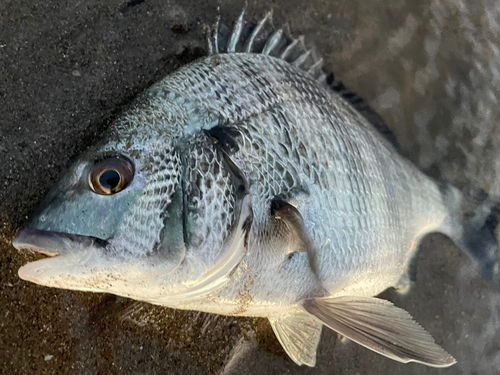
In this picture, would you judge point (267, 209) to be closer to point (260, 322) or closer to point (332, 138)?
point (332, 138)

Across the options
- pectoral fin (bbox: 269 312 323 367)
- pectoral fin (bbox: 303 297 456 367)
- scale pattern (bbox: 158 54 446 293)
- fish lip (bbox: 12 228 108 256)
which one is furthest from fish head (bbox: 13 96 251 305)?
pectoral fin (bbox: 269 312 323 367)

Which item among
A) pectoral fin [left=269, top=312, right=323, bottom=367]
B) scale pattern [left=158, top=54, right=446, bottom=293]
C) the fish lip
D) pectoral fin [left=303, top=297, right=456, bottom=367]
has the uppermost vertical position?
scale pattern [left=158, top=54, right=446, bottom=293]

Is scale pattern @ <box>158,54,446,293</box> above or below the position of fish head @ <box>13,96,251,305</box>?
above

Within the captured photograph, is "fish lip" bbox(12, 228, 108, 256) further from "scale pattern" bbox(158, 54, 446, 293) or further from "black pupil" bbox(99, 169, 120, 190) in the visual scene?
"scale pattern" bbox(158, 54, 446, 293)

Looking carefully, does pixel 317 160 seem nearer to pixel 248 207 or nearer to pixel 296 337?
pixel 248 207

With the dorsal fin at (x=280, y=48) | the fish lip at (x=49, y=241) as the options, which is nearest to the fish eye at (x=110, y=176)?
the fish lip at (x=49, y=241)

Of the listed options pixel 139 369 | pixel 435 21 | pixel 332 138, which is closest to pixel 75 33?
pixel 332 138

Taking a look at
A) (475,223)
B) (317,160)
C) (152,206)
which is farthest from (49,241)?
(475,223)

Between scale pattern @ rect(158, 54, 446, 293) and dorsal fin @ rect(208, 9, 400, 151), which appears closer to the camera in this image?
scale pattern @ rect(158, 54, 446, 293)

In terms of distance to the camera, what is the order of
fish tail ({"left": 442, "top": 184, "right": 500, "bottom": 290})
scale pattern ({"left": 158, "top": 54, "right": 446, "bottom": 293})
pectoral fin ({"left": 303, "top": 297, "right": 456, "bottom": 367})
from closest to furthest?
pectoral fin ({"left": 303, "top": 297, "right": 456, "bottom": 367}) < scale pattern ({"left": 158, "top": 54, "right": 446, "bottom": 293}) < fish tail ({"left": 442, "top": 184, "right": 500, "bottom": 290})
